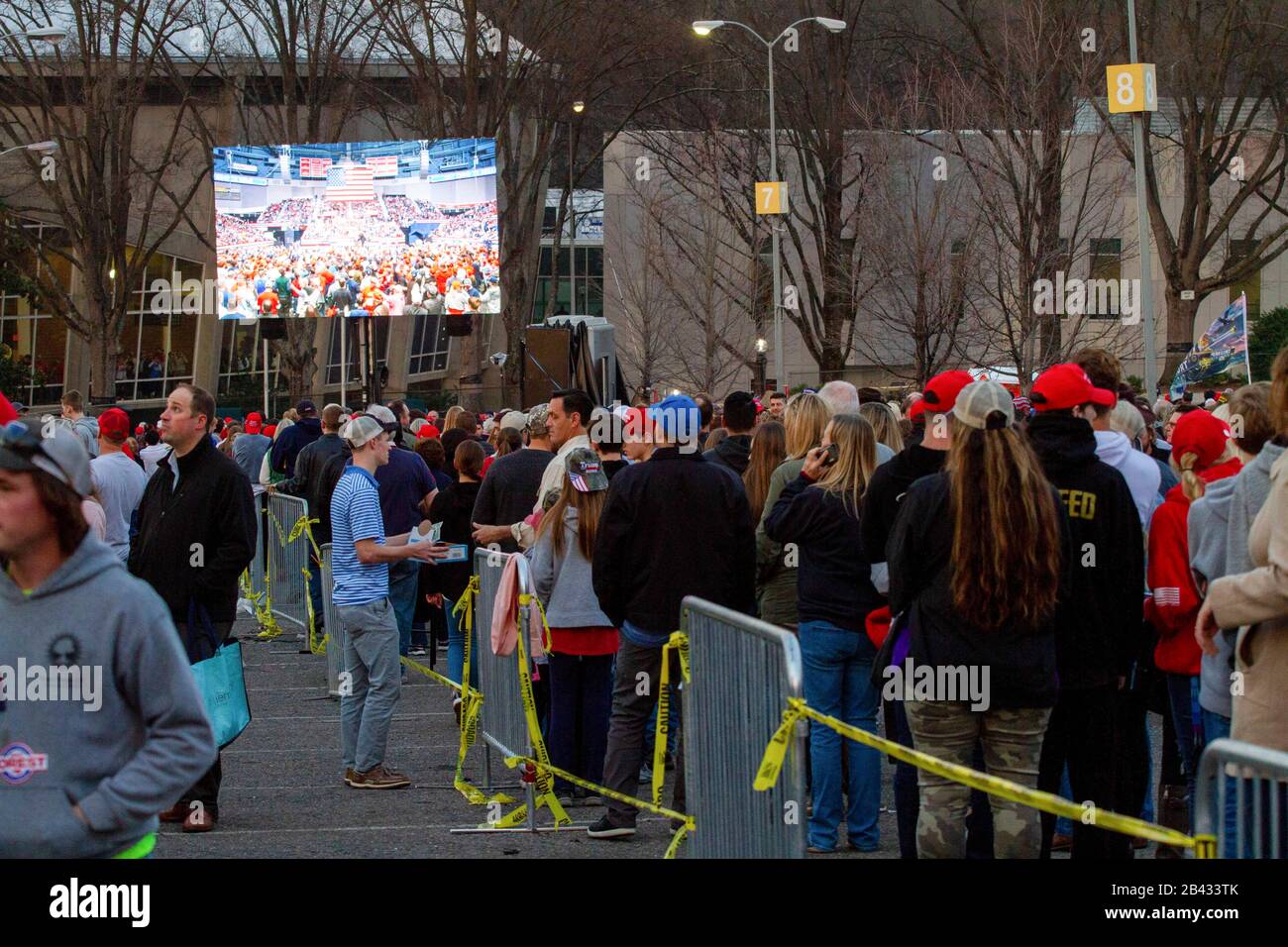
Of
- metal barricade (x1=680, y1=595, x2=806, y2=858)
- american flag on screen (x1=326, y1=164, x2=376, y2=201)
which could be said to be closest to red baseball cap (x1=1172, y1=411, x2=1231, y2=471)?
metal barricade (x1=680, y1=595, x2=806, y2=858)

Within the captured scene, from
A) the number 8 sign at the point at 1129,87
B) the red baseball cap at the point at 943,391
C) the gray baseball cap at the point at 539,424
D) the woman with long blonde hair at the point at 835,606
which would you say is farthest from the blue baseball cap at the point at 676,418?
the number 8 sign at the point at 1129,87

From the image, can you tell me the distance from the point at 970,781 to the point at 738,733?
59.1 inches

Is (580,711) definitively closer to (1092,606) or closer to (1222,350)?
(1092,606)

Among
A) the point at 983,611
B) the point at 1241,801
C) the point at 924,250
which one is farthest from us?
the point at 924,250

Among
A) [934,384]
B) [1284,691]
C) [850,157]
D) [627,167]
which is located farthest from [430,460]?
[627,167]

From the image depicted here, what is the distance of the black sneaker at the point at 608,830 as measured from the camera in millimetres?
8016

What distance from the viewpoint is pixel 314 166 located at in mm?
31344

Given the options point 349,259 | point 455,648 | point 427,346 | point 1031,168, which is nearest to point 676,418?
point 455,648

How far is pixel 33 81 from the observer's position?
3344 centimetres

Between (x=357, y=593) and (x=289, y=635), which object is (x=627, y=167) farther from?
(x=357, y=593)

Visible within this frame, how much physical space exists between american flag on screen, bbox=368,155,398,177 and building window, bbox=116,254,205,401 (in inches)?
801

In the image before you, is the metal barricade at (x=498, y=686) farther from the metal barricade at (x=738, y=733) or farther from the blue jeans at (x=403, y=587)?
the blue jeans at (x=403, y=587)

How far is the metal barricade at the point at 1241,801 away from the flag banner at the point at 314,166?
29194 millimetres
